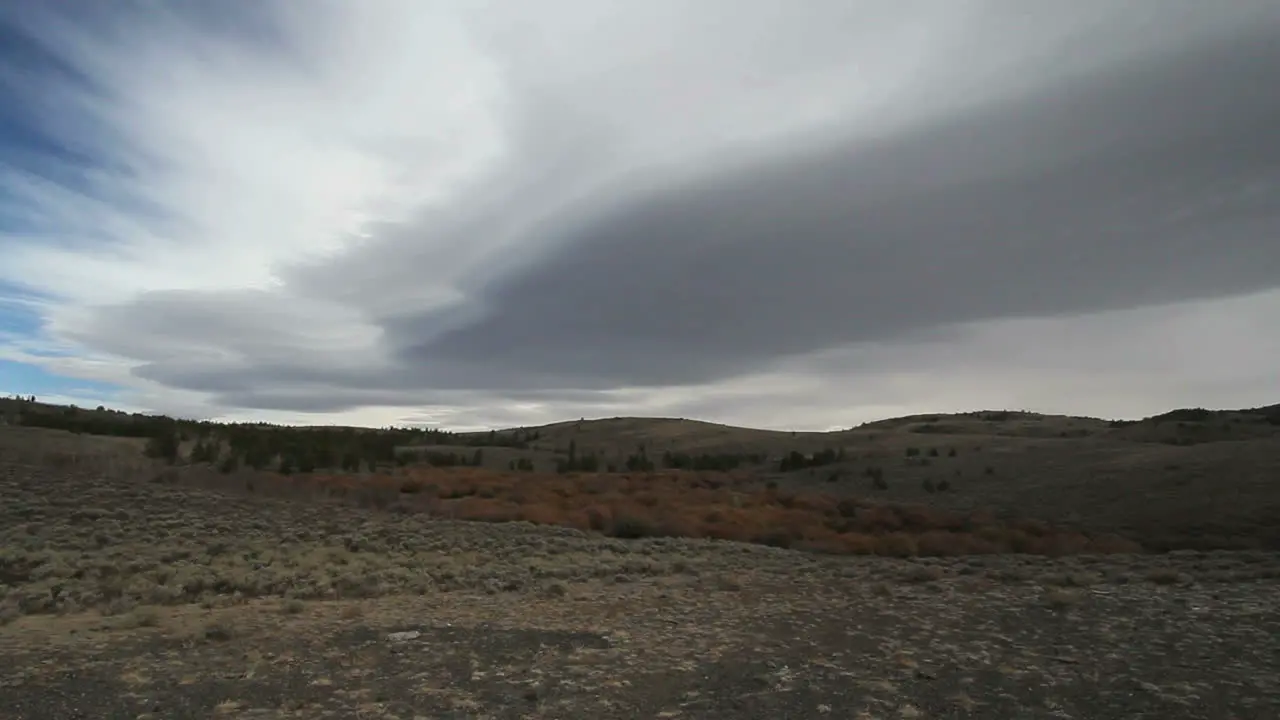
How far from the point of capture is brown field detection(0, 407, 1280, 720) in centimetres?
721

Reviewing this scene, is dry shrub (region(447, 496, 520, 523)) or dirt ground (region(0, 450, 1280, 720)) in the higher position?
dry shrub (region(447, 496, 520, 523))

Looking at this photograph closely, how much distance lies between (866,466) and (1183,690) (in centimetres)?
2959

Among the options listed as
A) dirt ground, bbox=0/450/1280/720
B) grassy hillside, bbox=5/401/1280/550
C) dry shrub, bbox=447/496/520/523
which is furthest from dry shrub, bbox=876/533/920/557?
dry shrub, bbox=447/496/520/523

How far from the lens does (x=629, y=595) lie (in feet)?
42.2

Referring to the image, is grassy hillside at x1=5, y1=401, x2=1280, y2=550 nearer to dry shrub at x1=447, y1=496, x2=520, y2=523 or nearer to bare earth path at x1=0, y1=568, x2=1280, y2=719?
dry shrub at x1=447, y1=496, x2=520, y2=523

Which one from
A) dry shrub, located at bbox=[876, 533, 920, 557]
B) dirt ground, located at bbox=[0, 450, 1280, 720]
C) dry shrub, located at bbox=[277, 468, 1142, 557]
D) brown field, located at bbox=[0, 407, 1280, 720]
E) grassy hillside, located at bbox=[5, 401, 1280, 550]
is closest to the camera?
dirt ground, located at bbox=[0, 450, 1280, 720]

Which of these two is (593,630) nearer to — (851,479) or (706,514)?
(706,514)

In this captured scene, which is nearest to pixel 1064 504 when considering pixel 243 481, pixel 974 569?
pixel 974 569

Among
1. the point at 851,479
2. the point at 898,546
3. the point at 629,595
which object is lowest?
the point at 629,595

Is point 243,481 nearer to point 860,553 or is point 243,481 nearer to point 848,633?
point 860,553

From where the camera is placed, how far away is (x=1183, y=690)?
6988mm

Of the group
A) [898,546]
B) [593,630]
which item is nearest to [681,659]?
[593,630]

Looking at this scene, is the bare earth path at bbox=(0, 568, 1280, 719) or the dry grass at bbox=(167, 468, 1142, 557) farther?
the dry grass at bbox=(167, 468, 1142, 557)

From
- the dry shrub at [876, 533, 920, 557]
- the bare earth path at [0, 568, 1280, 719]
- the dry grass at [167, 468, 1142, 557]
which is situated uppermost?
the dry grass at [167, 468, 1142, 557]
